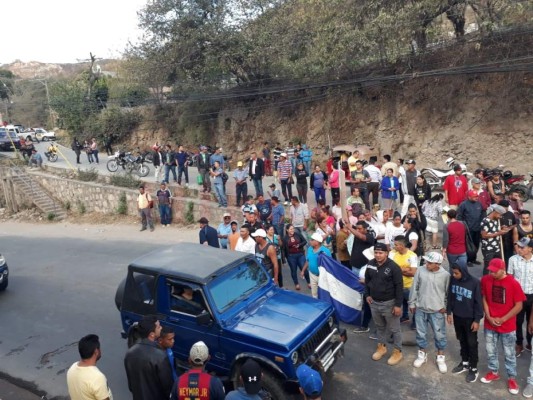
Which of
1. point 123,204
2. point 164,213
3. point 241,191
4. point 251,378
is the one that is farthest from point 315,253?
point 123,204

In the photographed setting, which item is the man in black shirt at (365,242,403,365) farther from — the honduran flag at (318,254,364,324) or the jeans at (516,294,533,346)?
the jeans at (516,294,533,346)

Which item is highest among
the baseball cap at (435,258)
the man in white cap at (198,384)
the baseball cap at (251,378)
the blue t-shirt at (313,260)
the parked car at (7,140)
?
the parked car at (7,140)

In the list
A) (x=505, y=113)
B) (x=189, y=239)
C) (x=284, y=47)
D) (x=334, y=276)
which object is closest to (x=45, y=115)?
(x=284, y=47)

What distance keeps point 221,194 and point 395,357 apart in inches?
386

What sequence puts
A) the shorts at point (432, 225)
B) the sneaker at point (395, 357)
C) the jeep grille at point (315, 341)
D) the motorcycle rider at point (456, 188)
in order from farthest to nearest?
the motorcycle rider at point (456, 188)
the shorts at point (432, 225)
the sneaker at point (395, 357)
the jeep grille at point (315, 341)

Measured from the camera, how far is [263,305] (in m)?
5.89

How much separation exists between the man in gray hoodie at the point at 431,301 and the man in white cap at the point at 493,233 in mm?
2362

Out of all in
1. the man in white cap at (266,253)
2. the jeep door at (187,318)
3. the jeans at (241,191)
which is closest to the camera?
the jeep door at (187,318)

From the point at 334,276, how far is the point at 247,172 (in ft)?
24.6

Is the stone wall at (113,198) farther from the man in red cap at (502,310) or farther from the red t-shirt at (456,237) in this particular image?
the man in red cap at (502,310)

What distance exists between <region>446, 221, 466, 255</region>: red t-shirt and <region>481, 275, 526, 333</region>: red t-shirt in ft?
7.35

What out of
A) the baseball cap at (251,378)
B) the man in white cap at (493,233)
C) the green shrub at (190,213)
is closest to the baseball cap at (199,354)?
the baseball cap at (251,378)

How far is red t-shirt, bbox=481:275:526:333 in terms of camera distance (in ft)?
17.3

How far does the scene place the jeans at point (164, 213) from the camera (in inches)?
642
